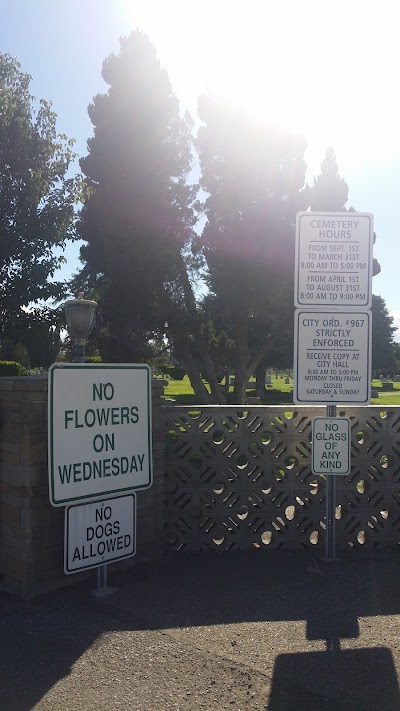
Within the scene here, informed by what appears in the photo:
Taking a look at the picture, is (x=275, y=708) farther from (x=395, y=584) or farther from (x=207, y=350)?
(x=207, y=350)

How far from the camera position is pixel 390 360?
69.3 meters

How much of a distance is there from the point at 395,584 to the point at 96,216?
23.1 metres

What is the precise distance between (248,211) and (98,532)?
22743 millimetres

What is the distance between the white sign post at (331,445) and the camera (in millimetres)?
5289

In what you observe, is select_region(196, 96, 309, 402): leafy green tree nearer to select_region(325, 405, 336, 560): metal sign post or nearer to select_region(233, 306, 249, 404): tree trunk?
select_region(233, 306, 249, 404): tree trunk

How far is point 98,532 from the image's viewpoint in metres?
4.36

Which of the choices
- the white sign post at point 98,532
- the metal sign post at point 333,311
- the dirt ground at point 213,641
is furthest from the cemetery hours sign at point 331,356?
the white sign post at point 98,532

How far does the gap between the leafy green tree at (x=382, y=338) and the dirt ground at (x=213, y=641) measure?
6450 centimetres

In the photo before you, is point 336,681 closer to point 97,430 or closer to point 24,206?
point 97,430

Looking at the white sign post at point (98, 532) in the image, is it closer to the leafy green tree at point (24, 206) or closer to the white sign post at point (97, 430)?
the white sign post at point (97, 430)

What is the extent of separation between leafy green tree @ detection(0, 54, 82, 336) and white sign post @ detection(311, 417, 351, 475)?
7324 mm

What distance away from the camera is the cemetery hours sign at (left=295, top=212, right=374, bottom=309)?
5383mm

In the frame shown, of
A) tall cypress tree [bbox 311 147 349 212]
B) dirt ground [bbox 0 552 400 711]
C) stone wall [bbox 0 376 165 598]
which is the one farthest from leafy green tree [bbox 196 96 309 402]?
stone wall [bbox 0 376 165 598]

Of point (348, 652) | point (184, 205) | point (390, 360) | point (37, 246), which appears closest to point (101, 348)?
point (184, 205)
